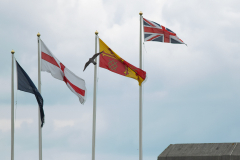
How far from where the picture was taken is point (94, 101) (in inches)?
853

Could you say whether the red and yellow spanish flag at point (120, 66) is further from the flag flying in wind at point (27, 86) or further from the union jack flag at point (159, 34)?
the flag flying in wind at point (27, 86)

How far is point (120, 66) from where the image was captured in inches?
783

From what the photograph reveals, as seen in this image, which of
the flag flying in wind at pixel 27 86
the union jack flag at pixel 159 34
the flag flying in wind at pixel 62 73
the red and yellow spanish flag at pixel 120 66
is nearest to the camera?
the red and yellow spanish flag at pixel 120 66

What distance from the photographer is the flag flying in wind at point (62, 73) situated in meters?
21.0

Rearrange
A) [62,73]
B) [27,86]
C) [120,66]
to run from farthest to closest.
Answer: [62,73] → [27,86] → [120,66]

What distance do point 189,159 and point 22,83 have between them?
50.7ft

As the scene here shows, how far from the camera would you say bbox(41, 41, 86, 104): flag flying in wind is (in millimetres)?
20984

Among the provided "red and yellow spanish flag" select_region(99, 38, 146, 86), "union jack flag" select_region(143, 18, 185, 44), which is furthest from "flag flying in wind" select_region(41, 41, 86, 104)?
"union jack flag" select_region(143, 18, 185, 44)

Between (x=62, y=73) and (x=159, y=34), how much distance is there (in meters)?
5.75

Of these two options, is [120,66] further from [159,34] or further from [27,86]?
[27,86]

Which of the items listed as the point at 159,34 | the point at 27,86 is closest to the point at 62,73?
the point at 27,86

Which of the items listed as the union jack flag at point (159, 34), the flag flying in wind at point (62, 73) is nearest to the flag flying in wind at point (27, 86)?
the flag flying in wind at point (62, 73)

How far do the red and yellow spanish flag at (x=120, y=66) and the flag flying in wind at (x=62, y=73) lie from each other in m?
1.90

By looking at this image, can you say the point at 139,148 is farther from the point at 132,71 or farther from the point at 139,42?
the point at 139,42
